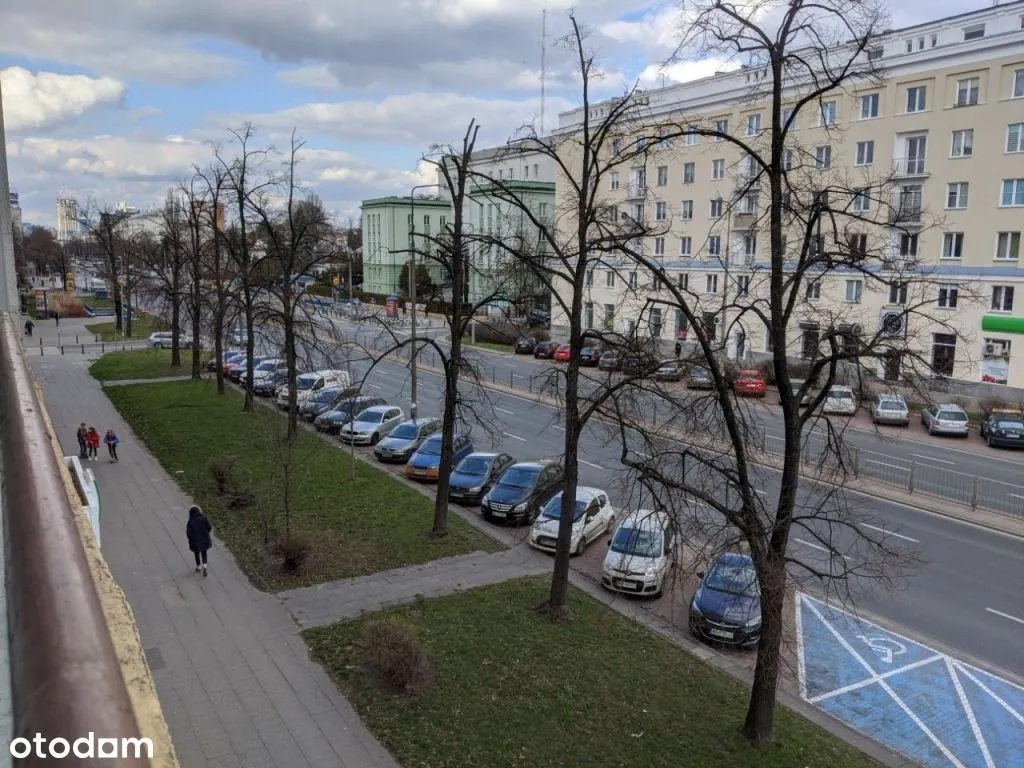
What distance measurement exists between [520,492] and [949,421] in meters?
20.7

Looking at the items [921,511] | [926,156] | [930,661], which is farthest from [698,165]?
[930,661]

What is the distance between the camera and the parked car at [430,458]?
22562 mm

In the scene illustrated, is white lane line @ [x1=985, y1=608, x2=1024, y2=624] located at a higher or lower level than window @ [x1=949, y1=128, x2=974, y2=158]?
lower

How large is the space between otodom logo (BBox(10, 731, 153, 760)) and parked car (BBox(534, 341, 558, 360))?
169 feet

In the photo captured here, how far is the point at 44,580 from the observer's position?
4.06 feet

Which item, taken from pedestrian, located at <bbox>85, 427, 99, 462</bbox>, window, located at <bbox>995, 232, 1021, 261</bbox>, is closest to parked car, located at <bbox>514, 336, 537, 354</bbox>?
window, located at <bbox>995, 232, 1021, 261</bbox>

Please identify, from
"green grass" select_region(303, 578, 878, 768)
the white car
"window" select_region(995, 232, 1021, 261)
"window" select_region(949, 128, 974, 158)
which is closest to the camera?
"green grass" select_region(303, 578, 878, 768)

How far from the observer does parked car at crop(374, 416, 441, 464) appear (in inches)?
990

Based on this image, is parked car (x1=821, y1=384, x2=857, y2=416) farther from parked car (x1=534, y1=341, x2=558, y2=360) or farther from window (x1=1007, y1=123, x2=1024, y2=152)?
parked car (x1=534, y1=341, x2=558, y2=360)

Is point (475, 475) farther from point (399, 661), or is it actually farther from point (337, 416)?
point (399, 661)

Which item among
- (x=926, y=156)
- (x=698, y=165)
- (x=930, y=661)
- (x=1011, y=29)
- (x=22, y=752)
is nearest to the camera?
(x=22, y=752)

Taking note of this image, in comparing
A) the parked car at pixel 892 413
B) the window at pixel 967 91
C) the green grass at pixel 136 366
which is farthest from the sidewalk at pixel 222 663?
the window at pixel 967 91

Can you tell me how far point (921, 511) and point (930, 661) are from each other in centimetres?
950

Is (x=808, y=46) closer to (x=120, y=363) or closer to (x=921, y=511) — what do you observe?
(x=921, y=511)
